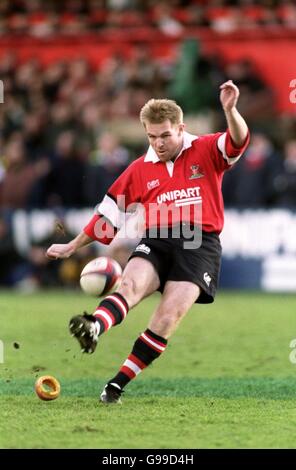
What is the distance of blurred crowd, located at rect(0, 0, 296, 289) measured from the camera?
15856 mm

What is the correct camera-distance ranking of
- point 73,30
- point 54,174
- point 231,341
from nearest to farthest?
1. point 231,341
2. point 54,174
3. point 73,30

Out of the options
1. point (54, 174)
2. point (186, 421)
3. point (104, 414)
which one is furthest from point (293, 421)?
point (54, 174)

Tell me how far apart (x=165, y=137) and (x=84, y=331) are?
148cm

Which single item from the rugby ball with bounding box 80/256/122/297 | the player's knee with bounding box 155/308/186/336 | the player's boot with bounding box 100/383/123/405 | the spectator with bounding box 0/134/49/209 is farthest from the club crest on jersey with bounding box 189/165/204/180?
the spectator with bounding box 0/134/49/209

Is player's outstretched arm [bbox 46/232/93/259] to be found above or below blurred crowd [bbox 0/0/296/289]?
below

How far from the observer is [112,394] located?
22.4ft

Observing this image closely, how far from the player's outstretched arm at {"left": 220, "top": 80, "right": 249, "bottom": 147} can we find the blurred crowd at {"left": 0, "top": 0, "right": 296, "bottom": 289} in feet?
28.1

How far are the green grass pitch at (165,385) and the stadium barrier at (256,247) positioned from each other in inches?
72.6

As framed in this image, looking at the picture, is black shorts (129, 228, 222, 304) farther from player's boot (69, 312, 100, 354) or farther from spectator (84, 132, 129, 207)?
spectator (84, 132, 129, 207)

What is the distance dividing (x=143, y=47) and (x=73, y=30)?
1.67m

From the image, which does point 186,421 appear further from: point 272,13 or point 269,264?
point 272,13

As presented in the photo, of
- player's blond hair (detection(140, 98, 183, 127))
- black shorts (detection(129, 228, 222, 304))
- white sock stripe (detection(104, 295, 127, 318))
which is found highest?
player's blond hair (detection(140, 98, 183, 127))

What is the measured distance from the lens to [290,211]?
15.3m

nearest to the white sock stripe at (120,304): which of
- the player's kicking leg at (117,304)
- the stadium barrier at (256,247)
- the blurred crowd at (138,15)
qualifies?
the player's kicking leg at (117,304)
